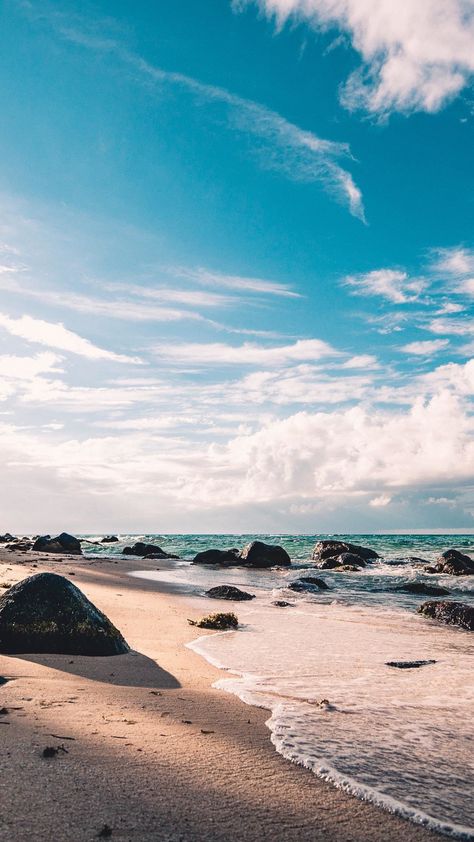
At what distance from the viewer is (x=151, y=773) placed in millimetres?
3564

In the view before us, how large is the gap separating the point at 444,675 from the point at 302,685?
89.7 inches

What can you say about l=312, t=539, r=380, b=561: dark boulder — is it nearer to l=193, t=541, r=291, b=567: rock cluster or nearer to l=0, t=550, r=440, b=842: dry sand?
l=193, t=541, r=291, b=567: rock cluster

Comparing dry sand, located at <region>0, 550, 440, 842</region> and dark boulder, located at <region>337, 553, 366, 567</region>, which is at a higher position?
dry sand, located at <region>0, 550, 440, 842</region>

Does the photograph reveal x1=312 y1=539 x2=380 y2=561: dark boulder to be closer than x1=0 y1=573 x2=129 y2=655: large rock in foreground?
No

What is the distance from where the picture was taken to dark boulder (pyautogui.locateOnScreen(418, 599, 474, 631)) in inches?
507

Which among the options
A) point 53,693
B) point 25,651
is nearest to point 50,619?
point 25,651

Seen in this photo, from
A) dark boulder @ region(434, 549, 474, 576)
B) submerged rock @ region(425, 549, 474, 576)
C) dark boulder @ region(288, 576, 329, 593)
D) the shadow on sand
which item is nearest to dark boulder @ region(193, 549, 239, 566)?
submerged rock @ region(425, 549, 474, 576)

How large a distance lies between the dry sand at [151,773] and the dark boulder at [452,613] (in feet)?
29.5

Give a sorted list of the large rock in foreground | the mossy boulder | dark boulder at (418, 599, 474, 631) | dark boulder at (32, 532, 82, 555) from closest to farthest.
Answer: the large rock in foreground
dark boulder at (418, 599, 474, 631)
the mossy boulder
dark boulder at (32, 532, 82, 555)

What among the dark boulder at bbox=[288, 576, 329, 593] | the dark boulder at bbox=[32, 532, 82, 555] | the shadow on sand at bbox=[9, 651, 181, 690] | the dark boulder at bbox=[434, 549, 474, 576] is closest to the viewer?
the shadow on sand at bbox=[9, 651, 181, 690]

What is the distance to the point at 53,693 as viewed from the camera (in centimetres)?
527

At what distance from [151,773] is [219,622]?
26.5 ft

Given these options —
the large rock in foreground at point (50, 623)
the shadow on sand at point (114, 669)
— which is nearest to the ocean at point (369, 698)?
the shadow on sand at point (114, 669)

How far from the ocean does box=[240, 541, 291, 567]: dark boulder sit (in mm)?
21103
